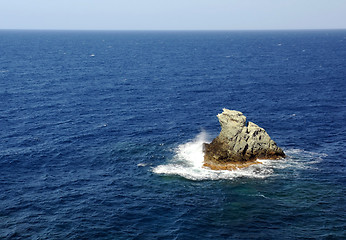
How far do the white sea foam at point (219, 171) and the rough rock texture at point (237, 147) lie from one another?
2062 millimetres

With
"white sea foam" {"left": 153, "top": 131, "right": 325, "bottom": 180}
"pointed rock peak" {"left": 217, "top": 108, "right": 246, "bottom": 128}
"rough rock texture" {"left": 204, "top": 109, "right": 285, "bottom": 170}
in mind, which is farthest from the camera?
"pointed rock peak" {"left": 217, "top": 108, "right": 246, "bottom": 128}

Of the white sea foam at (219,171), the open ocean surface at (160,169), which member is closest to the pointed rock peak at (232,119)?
the white sea foam at (219,171)

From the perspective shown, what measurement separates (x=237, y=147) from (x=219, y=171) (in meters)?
7.94

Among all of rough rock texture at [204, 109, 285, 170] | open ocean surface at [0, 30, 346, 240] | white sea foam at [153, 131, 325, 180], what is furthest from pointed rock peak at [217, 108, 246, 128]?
open ocean surface at [0, 30, 346, 240]

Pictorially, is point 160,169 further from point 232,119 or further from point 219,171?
point 232,119

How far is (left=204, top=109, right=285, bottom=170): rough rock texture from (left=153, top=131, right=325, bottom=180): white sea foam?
2062 millimetres

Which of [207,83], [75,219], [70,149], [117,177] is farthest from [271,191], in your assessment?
[207,83]

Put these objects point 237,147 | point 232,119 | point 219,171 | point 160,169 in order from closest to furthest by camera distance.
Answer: point 219,171, point 160,169, point 237,147, point 232,119

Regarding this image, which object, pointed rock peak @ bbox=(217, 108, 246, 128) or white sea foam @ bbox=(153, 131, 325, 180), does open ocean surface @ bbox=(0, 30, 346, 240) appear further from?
pointed rock peak @ bbox=(217, 108, 246, 128)

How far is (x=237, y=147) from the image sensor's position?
89.8 metres

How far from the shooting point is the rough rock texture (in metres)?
89.4

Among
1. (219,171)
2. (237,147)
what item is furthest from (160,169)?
(237,147)

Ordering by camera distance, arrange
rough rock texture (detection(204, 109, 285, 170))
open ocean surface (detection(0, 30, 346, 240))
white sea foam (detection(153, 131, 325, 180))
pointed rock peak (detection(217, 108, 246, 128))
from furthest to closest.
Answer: pointed rock peak (detection(217, 108, 246, 128))
rough rock texture (detection(204, 109, 285, 170))
white sea foam (detection(153, 131, 325, 180))
open ocean surface (detection(0, 30, 346, 240))

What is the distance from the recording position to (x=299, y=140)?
342 ft
